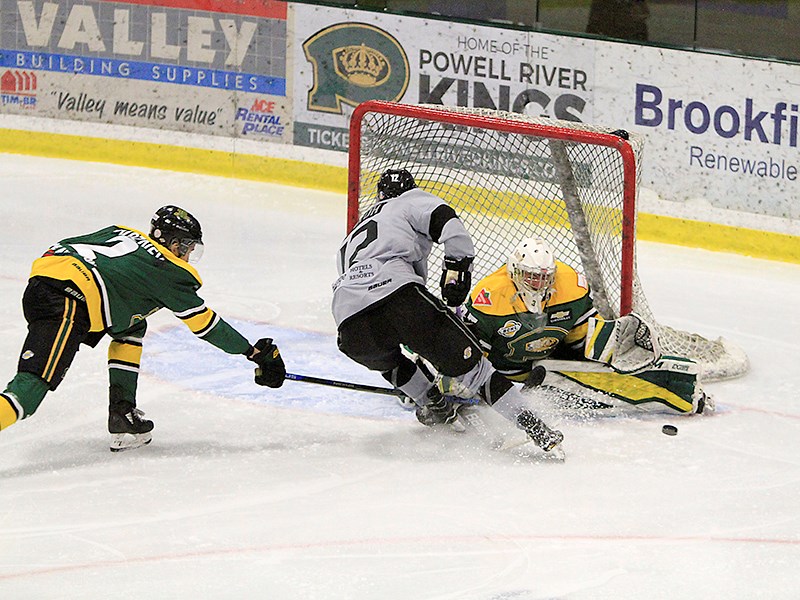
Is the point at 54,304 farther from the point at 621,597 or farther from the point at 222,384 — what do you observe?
the point at 621,597

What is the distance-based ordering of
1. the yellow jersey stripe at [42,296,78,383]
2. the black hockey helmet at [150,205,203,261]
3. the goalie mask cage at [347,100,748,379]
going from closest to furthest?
the yellow jersey stripe at [42,296,78,383] → the black hockey helmet at [150,205,203,261] → the goalie mask cage at [347,100,748,379]

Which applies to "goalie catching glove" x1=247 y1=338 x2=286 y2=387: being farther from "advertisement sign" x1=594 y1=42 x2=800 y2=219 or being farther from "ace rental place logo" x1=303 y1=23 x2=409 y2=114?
"ace rental place logo" x1=303 y1=23 x2=409 y2=114

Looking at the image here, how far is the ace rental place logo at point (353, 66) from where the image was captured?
735 centimetres

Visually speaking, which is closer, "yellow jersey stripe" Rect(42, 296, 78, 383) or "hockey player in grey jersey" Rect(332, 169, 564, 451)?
"yellow jersey stripe" Rect(42, 296, 78, 383)

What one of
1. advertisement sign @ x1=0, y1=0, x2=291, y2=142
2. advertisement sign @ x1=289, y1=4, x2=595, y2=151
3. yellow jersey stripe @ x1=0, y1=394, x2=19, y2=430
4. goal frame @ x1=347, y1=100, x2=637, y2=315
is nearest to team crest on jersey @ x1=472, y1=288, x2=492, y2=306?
goal frame @ x1=347, y1=100, x2=637, y2=315

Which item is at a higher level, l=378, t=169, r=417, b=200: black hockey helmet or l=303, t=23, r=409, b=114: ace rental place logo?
l=303, t=23, r=409, b=114: ace rental place logo

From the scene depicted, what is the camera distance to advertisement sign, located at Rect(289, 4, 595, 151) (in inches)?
272

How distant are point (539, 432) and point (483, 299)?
0.49 m

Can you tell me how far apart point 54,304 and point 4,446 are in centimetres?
57

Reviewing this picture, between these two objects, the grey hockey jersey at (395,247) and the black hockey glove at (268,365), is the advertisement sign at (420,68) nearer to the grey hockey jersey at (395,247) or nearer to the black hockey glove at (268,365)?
the grey hockey jersey at (395,247)

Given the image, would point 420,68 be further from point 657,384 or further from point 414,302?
point 414,302

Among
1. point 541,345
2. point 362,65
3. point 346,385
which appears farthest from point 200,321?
point 362,65

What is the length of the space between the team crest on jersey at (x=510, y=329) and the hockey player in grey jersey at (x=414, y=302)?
186 millimetres

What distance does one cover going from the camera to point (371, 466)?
4203 mm
